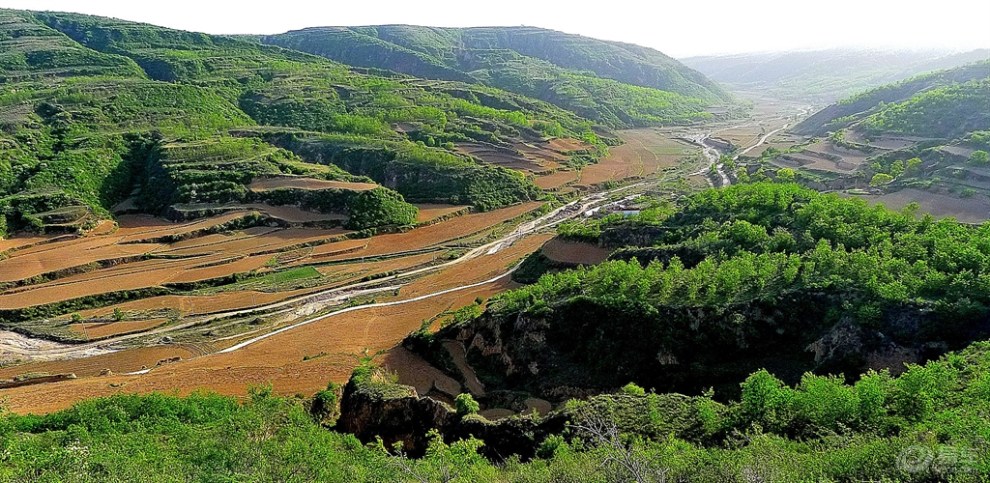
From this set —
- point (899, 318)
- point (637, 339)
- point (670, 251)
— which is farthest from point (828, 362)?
point (670, 251)

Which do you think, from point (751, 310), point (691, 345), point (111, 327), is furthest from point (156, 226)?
point (751, 310)

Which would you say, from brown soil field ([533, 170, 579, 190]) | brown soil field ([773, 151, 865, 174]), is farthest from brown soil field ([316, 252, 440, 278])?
brown soil field ([773, 151, 865, 174])

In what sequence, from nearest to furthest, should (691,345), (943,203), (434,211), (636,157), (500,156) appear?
(691,345) → (943,203) → (434,211) → (500,156) → (636,157)

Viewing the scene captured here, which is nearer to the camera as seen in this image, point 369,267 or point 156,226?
point 369,267

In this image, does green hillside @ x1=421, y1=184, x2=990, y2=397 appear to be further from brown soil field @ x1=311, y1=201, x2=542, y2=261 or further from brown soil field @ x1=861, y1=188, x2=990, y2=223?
brown soil field @ x1=861, y1=188, x2=990, y2=223

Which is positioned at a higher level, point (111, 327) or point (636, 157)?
point (636, 157)

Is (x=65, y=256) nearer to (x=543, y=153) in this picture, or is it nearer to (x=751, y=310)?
(x=751, y=310)

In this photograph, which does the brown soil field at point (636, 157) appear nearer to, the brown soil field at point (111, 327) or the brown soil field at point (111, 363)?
the brown soil field at point (111, 327)
